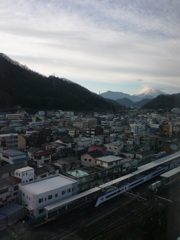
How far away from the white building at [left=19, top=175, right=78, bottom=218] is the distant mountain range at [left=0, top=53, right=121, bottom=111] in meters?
15.0

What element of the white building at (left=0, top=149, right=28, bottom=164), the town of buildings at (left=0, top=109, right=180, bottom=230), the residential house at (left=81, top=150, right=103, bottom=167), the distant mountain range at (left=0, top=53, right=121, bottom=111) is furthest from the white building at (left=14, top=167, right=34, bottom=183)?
the distant mountain range at (left=0, top=53, right=121, bottom=111)

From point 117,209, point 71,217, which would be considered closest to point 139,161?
point 117,209

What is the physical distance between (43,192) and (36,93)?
57.8 feet

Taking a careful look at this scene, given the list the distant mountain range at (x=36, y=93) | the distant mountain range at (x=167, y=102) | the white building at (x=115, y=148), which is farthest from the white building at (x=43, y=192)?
the distant mountain range at (x=36, y=93)

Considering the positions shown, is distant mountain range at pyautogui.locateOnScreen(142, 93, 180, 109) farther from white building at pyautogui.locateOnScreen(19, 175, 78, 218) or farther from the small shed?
the small shed

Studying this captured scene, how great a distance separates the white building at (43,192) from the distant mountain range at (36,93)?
1496 centimetres

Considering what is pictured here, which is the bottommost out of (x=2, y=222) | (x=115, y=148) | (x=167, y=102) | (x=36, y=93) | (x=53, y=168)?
(x=2, y=222)

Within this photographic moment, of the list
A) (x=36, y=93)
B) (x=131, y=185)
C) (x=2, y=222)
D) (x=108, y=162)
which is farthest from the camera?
(x=36, y=93)

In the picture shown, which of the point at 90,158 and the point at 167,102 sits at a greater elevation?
the point at 167,102

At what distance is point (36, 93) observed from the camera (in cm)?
1991

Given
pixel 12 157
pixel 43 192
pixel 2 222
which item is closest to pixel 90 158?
pixel 12 157

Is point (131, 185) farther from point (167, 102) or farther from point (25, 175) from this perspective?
point (167, 102)

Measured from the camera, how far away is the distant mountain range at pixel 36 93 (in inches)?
724

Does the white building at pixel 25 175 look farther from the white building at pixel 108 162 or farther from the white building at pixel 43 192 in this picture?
the white building at pixel 108 162
